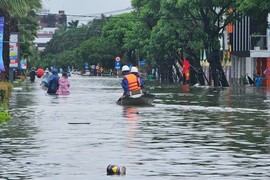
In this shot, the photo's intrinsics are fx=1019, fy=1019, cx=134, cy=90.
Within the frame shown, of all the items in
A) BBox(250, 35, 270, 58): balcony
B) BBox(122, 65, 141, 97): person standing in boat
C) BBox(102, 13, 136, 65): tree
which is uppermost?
BBox(102, 13, 136, 65): tree

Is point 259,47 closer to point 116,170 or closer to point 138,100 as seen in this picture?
point 138,100

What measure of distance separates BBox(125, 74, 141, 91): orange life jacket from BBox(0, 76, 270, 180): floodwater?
375 cm

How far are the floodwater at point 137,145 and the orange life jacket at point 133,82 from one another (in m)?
3.75

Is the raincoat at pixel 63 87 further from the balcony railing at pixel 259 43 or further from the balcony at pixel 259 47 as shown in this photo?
the balcony railing at pixel 259 43

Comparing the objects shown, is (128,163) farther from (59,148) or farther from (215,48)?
(215,48)

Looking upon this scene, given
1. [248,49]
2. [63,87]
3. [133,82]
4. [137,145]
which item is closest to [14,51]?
[63,87]

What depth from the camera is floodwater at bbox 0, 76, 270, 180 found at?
14.3 m

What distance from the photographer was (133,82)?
3512 cm

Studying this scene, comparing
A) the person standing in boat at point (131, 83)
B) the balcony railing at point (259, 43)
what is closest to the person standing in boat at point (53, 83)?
the person standing in boat at point (131, 83)

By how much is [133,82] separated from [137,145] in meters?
16.4

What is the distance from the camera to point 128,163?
15445mm

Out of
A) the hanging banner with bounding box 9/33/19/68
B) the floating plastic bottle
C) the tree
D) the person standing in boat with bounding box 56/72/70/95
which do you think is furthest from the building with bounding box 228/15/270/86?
the floating plastic bottle

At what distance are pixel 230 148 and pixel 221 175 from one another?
4338mm

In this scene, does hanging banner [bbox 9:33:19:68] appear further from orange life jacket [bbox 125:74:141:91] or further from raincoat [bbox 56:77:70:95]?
orange life jacket [bbox 125:74:141:91]
